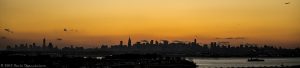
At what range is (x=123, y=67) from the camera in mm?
94938

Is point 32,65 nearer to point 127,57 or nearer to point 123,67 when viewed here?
point 123,67

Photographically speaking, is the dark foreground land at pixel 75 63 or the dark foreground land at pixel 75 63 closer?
the dark foreground land at pixel 75 63

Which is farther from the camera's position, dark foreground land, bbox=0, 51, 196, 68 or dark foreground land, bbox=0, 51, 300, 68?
dark foreground land, bbox=0, 51, 196, 68

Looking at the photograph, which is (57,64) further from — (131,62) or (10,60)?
(131,62)

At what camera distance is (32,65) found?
305ft

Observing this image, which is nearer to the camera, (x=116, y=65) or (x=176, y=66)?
A: (x=116, y=65)

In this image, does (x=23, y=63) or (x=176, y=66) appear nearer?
(x=23, y=63)

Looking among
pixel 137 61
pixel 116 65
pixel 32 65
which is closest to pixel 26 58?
pixel 32 65

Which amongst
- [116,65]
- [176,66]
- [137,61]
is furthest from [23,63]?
[176,66]

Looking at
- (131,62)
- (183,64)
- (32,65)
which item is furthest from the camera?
(183,64)

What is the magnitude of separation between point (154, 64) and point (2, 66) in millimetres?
32640

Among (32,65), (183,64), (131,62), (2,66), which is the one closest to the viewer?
(2,66)

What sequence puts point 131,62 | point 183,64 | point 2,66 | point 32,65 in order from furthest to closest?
point 183,64
point 131,62
point 32,65
point 2,66

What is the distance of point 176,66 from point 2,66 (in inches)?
1465
